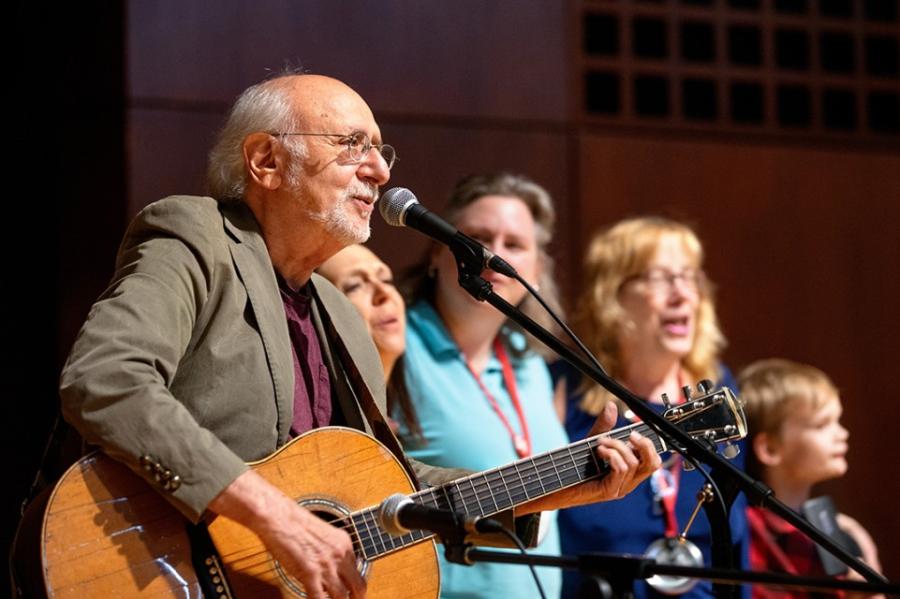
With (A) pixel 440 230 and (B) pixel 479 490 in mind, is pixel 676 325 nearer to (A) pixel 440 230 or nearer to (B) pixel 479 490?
(B) pixel 479 490

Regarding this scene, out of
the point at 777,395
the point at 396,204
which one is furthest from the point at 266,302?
the point at 777,395

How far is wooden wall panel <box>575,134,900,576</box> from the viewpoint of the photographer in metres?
4.86

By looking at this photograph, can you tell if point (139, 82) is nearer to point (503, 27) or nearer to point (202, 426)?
point (503, 27)

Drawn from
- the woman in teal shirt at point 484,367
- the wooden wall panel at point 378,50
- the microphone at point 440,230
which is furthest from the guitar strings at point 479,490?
the wooden wall panel at point 378,50

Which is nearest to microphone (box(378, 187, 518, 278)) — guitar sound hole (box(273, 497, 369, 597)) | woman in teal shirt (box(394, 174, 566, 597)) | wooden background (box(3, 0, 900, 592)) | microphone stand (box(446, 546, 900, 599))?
guitar sound hole (box(273, 497, 369, 597))

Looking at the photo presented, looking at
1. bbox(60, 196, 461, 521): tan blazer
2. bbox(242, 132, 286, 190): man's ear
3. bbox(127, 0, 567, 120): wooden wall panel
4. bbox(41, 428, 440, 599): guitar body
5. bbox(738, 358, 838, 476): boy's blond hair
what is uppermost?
bbox(127, 0, 567, 120): wooden wall panel

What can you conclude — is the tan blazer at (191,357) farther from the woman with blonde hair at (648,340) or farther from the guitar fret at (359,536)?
the woman with blonde hair at (648,340)

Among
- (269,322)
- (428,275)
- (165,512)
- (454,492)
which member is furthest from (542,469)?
(428,275)

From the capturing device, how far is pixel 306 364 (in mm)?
2711

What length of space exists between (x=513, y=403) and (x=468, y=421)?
0.74 ft

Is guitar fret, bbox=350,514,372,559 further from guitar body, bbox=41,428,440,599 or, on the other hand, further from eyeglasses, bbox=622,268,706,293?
eyeglasses, bbox=622,268,706,293

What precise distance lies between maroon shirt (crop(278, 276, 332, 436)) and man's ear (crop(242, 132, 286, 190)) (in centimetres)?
21

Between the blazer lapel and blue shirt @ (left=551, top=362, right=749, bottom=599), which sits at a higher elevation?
the blazer lapel

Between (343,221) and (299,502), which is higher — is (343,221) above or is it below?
above
